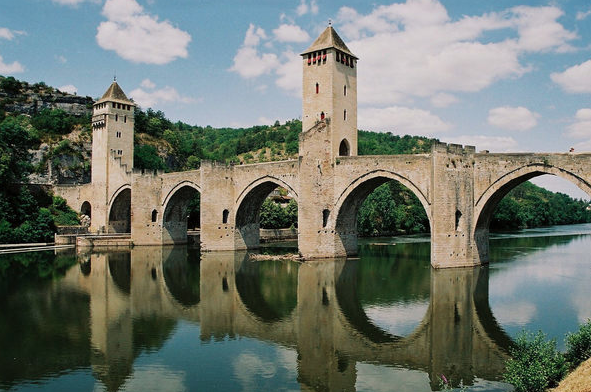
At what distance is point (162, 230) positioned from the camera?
145 feet

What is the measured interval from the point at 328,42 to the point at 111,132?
87.2 ft

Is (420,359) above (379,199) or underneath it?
underneath

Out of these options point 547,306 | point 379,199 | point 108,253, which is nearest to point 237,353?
point 547,306

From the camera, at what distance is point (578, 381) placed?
9.62 meters

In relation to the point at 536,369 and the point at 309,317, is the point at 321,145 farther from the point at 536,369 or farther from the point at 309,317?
the point at 536,369

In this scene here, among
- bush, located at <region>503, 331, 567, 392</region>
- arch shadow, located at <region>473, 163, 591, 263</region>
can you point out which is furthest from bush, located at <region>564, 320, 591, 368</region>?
arch shadow, located at <region>473, 163, 591, 263</region>

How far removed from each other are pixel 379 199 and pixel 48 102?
158 ft

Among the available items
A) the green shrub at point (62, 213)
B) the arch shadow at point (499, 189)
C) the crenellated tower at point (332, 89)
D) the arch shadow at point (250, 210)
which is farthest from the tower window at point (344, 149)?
the green shrub at point (62, 213)

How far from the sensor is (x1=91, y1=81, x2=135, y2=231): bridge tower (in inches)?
1939

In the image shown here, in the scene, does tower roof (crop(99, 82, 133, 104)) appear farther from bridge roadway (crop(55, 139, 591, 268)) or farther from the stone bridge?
bridge roadway (crop(55, 139, 591, 268))

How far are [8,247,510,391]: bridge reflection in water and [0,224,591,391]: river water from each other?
0.06 metres

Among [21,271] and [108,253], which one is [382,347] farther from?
[108,253]

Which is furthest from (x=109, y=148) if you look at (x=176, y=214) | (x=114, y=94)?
(x=176, y=214)

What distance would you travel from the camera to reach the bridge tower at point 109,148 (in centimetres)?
4925
